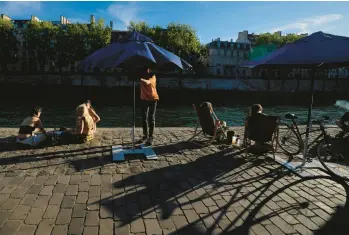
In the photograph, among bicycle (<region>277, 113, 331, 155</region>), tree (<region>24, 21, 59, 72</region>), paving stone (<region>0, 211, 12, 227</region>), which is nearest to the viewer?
paving stone (<region>0, 211, 12, 227</region>)

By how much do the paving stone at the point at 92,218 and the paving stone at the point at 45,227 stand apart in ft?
1.43

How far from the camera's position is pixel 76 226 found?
3.72 m

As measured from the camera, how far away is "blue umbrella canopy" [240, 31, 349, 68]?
4.50 meters

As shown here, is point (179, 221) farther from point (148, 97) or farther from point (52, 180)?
point (148, 97)

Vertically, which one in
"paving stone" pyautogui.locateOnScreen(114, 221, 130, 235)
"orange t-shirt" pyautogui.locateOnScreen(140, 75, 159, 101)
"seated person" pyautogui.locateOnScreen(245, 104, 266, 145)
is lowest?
"paving stone" pyautogui.locateOnScreen(114, 221, 130, 235)

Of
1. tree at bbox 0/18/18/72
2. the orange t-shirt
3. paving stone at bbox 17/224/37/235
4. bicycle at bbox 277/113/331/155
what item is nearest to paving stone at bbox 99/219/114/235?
paving stone at bbox 17/224/37/235

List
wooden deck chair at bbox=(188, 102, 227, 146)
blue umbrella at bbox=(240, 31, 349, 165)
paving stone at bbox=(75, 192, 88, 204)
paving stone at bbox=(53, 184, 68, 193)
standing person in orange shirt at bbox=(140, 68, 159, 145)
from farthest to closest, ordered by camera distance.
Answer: wooden deck chair at bbox=(188, 102, 227, 146)
standing person in orange shirt at bbox=(140, 68, 159, 145)
paving stone at bbox=(53, 184, 68, 193)
blue umbrella at bbox=(240, 31, 349, 165)
paving stone at bbox=(75, 192, 88, 204)

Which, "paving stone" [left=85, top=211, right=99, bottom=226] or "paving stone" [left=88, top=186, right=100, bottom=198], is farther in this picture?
"paving stone" [left=88, top=186, right=100, bottom=198]

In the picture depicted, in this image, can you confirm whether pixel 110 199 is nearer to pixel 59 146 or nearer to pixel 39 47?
pixel 59 146

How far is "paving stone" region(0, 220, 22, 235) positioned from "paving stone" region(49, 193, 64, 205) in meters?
0.61

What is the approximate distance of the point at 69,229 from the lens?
3.65 metres

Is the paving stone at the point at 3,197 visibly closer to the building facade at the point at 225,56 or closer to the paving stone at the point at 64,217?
the paving stone at the point at 64,217

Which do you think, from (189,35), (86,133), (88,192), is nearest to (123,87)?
(189,35)

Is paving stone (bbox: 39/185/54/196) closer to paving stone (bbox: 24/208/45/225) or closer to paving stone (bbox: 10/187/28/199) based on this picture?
paving stone (bbox: 10/187/28/199)
